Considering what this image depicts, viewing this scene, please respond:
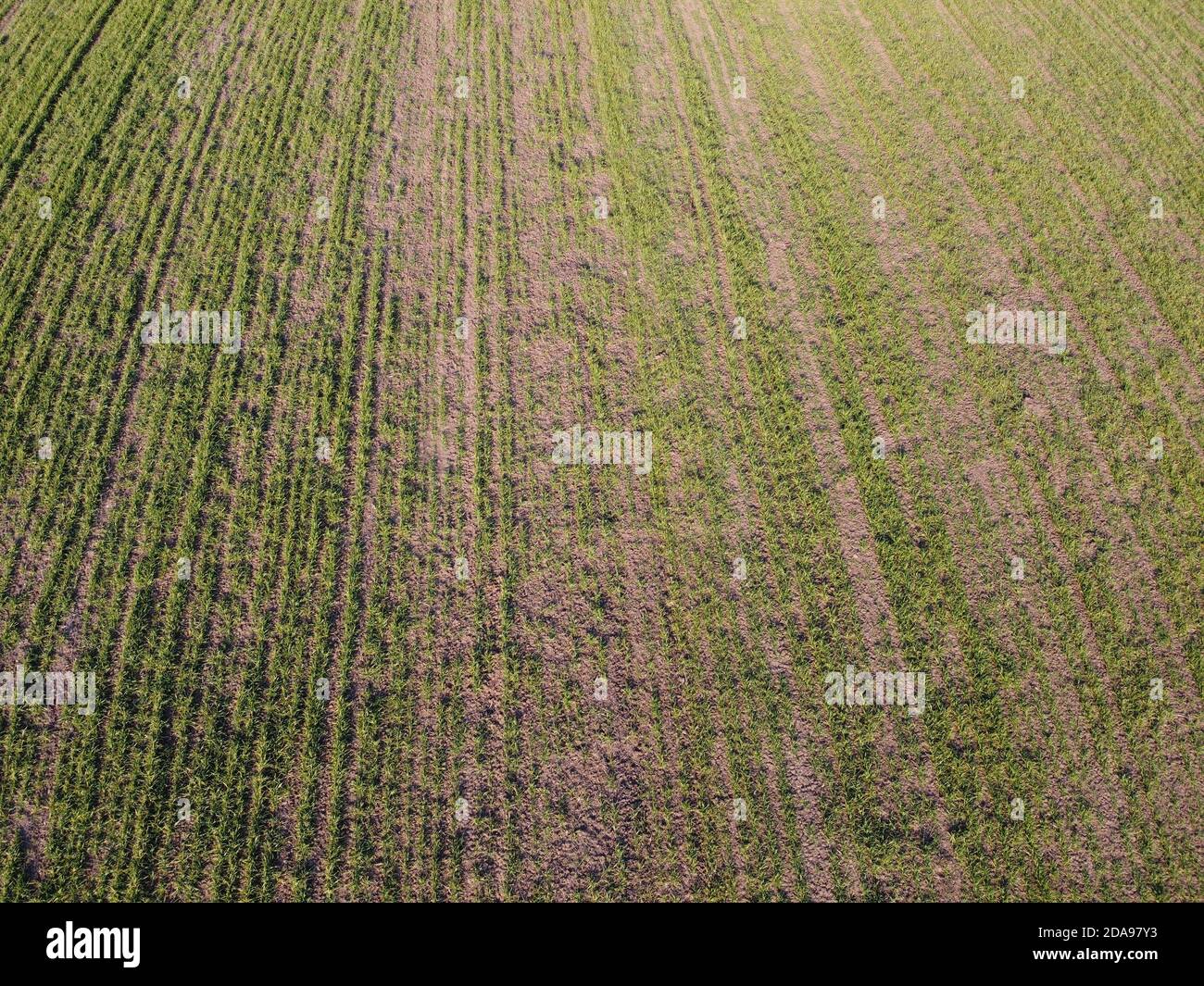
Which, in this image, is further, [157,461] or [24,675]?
[157,461]

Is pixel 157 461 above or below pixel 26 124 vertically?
below

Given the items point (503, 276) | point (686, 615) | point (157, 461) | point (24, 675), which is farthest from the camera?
point (503, 276)

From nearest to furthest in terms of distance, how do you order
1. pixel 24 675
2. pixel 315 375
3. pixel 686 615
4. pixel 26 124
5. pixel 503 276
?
pixel 24 675 → pixel 686 615 → pixel 315 375 → pixel 503 276 → pixel 26 124

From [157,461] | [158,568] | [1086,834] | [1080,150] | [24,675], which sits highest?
[1080,150]

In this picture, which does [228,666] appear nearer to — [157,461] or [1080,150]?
[157,461]

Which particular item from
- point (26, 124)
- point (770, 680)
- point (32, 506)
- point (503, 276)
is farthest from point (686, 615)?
point (26, 124)

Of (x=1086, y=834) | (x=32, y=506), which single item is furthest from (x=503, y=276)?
(x=1086, y=834)

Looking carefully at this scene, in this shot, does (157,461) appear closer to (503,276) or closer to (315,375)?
(315,375)
